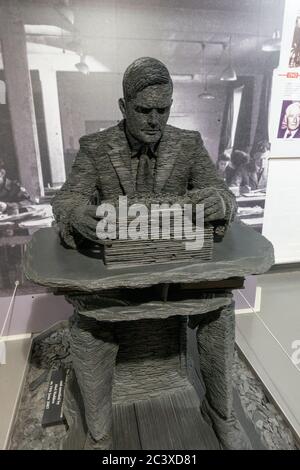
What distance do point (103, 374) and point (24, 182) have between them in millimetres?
1389

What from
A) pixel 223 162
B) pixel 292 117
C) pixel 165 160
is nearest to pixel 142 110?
pixel 165 160

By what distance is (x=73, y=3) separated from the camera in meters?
2.07

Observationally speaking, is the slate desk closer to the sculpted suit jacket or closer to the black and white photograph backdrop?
the sculpted suit jacket

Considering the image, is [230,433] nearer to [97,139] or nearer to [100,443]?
[100,443]

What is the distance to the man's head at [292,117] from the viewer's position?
2533mm

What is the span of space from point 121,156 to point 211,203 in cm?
44

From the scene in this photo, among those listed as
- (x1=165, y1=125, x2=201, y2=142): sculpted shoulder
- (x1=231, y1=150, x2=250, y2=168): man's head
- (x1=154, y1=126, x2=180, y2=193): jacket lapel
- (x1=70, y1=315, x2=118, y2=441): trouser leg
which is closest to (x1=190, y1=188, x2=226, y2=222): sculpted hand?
(x1=154, y1=126, x2=180, y2=193): jacket lapel

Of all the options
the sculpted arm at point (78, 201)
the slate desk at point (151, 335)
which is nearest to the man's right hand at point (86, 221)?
the sculpted arm at point (78, 201)

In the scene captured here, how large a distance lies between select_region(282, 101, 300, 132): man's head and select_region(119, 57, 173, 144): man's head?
1.52 metres

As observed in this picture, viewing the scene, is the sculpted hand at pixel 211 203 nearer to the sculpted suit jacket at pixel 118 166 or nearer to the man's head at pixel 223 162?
the sculpted suit jacket at pixel 118 166

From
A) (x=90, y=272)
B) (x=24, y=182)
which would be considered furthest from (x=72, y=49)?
(x=90, y=272)

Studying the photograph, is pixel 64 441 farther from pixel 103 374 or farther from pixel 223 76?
pixel 223 76

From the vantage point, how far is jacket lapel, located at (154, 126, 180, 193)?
1507mm

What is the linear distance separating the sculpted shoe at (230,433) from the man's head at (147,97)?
1228 mm
